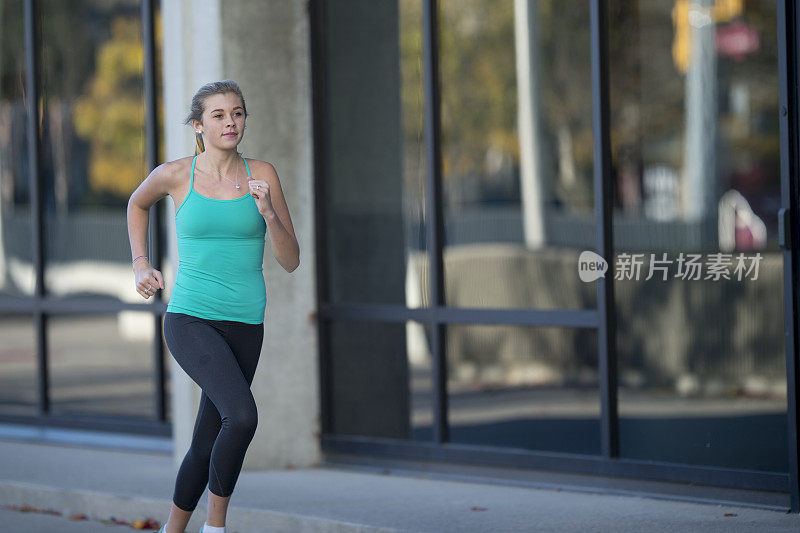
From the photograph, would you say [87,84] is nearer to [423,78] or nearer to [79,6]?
[79,6]

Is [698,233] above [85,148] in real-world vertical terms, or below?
below

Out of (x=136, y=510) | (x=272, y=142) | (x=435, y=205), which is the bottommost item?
(x=136, y=510)

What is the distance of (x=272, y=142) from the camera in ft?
21.5

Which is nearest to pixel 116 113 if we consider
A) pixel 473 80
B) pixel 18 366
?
pixel 18 366

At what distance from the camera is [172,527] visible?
4.55 metres

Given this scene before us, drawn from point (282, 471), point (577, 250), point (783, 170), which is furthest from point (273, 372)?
point (783, 170)

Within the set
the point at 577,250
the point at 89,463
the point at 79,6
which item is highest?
the point at 79,6

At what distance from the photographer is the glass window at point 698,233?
20.7 feet

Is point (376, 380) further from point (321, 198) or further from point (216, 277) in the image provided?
point (216, 277)

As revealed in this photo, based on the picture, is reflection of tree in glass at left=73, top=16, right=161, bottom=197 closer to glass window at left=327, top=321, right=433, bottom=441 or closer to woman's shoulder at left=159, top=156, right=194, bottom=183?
glass window at left=327, top=321, right=433, bottom=441

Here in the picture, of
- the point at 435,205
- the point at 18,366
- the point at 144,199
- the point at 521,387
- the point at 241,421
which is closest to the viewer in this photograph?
the point at 241,421

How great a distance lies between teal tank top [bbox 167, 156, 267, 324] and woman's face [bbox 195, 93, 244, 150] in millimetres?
175

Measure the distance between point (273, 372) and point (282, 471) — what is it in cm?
56

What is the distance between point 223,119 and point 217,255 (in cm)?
50
